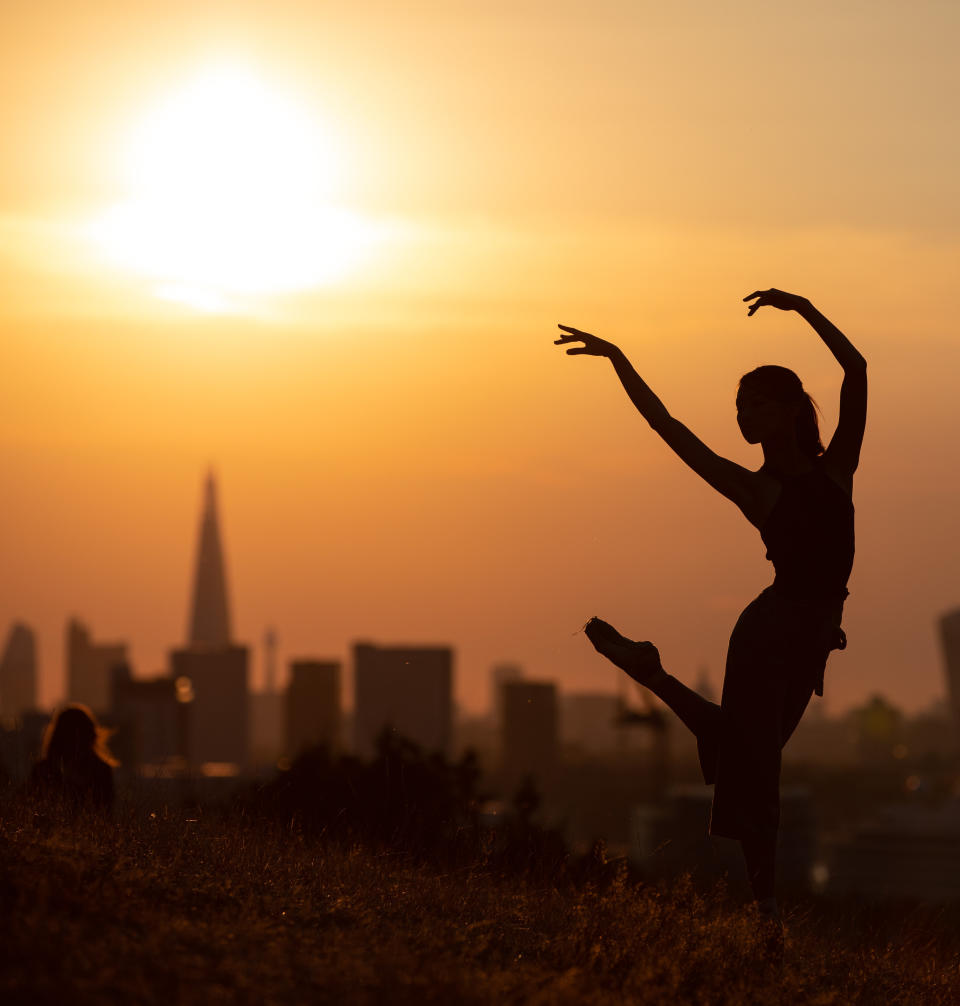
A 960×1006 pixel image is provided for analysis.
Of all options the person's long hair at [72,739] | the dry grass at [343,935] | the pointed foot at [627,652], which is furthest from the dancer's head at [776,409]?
the person's long hair at [72,739]

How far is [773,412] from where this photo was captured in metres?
6.81

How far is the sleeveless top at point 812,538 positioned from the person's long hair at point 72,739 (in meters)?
4.97

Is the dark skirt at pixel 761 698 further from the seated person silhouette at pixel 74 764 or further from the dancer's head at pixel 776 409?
the seated person silhouette at pixel 74 764

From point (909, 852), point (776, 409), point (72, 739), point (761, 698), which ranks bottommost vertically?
point (909, 852)

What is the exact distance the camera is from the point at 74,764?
32.9ft

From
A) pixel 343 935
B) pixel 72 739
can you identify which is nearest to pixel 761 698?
pixel 343 935

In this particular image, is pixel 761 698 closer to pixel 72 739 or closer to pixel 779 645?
pixel 779 645

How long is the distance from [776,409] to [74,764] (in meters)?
5.34

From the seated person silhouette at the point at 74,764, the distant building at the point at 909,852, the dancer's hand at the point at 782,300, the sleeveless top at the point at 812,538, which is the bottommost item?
the distant building at the point at 909,852

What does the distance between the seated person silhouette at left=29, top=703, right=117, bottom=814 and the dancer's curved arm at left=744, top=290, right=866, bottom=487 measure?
4.40 m

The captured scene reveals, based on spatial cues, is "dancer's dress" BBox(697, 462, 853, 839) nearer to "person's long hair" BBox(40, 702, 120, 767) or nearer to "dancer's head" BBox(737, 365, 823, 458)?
"dancer's head" BBox(737, 365, 823, 458)

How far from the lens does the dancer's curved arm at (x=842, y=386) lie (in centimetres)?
679

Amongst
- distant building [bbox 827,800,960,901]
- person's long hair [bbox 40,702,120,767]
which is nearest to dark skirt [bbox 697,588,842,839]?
person's long hair [bbox 40,702,120,767]

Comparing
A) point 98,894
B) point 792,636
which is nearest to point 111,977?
point 98,894
